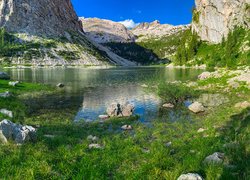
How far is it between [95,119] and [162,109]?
9290 millimetres

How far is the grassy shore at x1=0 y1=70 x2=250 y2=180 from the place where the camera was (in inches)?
515

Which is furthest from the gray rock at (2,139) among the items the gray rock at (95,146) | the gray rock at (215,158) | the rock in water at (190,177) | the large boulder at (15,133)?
the gray rock at (215,158)

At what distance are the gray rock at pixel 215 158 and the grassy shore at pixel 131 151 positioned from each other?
0.29 m

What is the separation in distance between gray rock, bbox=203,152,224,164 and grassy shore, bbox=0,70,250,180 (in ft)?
0.95

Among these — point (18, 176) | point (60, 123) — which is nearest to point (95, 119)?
point (60, 123)

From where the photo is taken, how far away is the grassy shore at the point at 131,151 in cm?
1307

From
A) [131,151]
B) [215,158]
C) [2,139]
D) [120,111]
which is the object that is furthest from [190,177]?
[120,111]

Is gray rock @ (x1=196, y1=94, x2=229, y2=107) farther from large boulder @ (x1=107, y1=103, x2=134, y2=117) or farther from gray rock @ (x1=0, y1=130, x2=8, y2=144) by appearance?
gray rock @ (x1=0, y1=130, x2=8, y2=144)

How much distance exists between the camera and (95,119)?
29.6 metres

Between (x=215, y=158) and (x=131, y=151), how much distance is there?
17.6 feet

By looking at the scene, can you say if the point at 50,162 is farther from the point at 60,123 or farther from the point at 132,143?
the point at 60,123

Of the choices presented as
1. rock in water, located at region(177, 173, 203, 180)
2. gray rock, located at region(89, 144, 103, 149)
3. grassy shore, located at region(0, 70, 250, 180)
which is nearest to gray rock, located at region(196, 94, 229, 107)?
grassy shore, located at region(0, 70, 250, 180)

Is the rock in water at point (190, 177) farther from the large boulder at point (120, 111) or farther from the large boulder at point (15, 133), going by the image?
the large boulder at point (120, 111)

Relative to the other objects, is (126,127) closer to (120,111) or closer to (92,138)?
(92,138)
